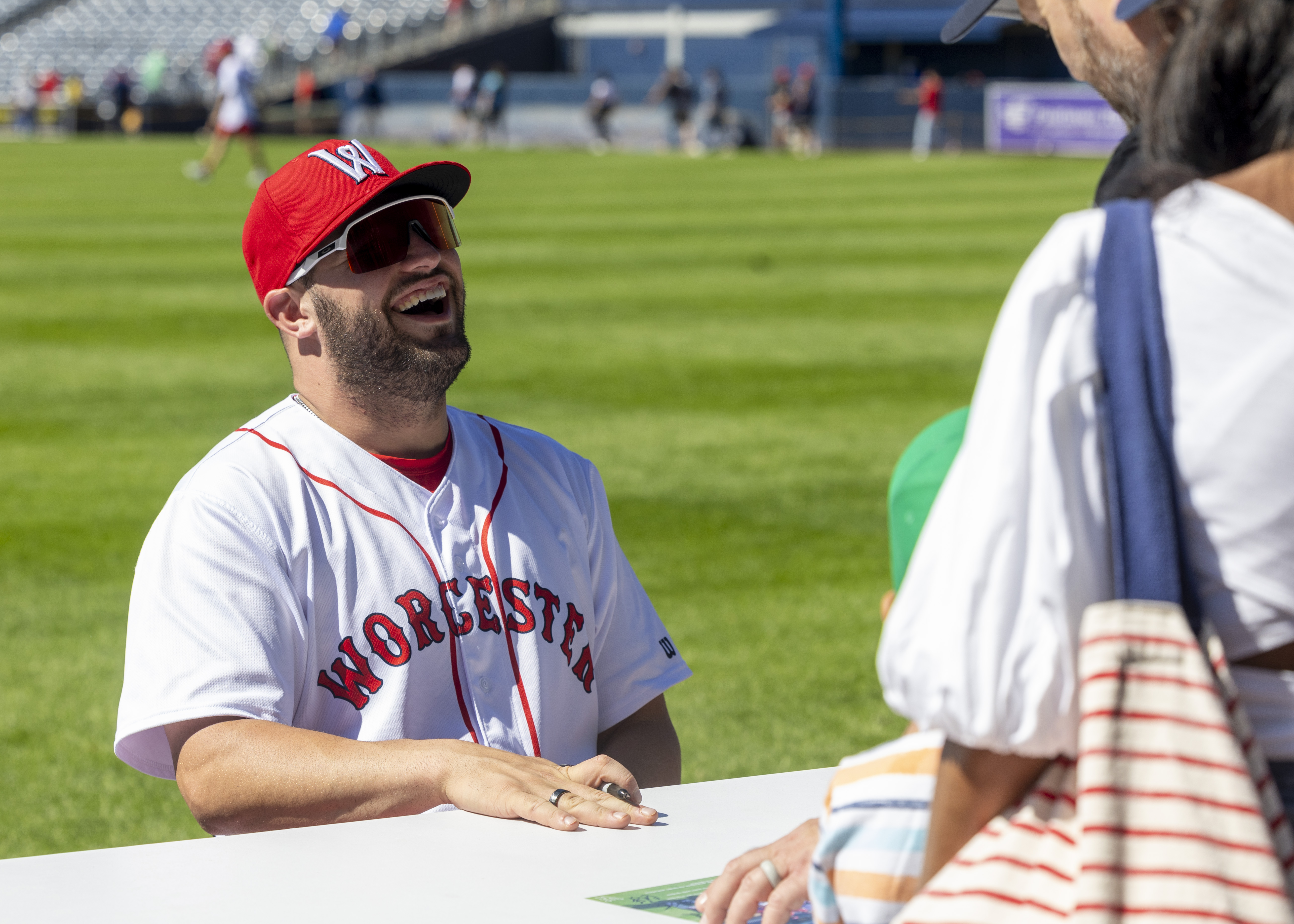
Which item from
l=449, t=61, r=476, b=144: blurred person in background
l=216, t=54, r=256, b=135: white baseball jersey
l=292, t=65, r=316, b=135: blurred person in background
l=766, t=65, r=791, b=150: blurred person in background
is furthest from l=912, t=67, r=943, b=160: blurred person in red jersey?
l=292, t=65, r=316, b=135: blurred person in background

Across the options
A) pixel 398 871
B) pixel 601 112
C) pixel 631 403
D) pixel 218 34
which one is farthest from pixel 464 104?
pixel 398 871

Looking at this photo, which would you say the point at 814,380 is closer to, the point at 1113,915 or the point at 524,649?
the point at 524,649

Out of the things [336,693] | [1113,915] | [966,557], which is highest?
[966,557]

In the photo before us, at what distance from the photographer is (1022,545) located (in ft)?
4.06

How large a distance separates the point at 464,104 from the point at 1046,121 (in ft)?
55.4

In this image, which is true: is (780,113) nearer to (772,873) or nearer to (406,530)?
(406,530)

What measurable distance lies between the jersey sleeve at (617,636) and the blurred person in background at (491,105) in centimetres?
4584

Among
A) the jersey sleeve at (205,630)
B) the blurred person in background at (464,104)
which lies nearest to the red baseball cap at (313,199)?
the jersey sleeve at (205,630)

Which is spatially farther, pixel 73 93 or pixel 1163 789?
pixel 73 93

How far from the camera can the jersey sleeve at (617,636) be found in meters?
3.08

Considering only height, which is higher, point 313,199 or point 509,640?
point 313,199

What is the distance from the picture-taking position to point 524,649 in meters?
2.82

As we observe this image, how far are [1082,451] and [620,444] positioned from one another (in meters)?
8.79

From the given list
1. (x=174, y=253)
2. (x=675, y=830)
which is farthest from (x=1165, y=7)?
(x=174, y=253)
